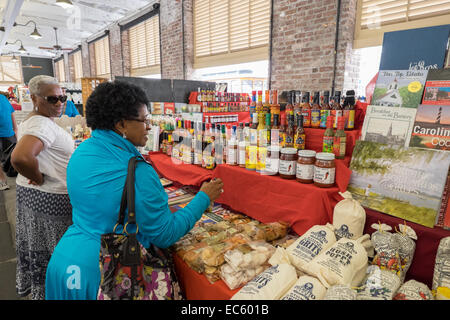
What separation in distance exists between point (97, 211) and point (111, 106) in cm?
44

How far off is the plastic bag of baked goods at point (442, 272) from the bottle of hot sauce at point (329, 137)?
0.68 meters

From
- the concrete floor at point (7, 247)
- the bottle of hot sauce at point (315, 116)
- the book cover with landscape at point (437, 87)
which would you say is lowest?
the concrete floor at point (7, 247)

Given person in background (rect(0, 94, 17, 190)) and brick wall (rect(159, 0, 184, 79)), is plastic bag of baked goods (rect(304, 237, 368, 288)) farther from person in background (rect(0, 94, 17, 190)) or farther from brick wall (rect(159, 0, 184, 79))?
brick wall (rect(159, 0, 184, 79))

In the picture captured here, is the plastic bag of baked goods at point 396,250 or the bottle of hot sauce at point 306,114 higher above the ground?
the bottle of hot sauce at point 306,114

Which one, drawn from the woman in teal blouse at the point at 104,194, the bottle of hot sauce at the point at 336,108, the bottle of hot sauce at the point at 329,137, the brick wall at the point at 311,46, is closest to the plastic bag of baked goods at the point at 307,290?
the woman in teal blouse at the point at 104,194

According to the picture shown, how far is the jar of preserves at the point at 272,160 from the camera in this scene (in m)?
1.68

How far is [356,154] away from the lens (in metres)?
1.50

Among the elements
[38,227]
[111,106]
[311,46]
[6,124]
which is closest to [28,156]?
[38,227]

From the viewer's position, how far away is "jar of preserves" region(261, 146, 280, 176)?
66.3 inches

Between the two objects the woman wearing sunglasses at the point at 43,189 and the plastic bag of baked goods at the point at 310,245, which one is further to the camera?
the woman wearing sunglasses at the point at 43,189

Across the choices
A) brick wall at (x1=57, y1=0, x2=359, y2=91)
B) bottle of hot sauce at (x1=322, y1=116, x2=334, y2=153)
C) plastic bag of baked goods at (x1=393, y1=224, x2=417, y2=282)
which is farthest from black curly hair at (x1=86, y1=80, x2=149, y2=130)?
brick wall at (x1=57, y1=0, x2=359, y2=91)

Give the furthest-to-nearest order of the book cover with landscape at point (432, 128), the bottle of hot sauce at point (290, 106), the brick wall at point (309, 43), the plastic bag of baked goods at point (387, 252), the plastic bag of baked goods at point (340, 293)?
the brick wall at point (309, 43) → the bottle of hot sauce at point (290, 106) → the book cover with landscape at point (432, 128) → the plastic bag of baked goods at point (387, 252) → the plastic bag of baked goods at point (340, 293)

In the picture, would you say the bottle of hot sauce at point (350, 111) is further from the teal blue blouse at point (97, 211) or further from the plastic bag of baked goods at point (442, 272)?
the teal blue blouse at point (97, 211)
